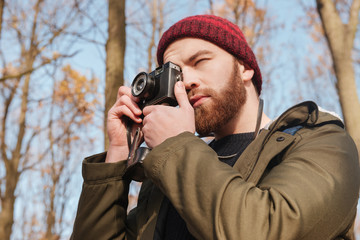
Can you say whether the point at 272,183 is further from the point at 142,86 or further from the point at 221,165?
the point at 142,86

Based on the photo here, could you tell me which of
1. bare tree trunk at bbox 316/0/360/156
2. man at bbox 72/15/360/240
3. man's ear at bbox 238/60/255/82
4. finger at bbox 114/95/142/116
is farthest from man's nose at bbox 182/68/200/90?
bare tree trunk at bbox 316/0/360/156

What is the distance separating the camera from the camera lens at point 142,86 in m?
1.74

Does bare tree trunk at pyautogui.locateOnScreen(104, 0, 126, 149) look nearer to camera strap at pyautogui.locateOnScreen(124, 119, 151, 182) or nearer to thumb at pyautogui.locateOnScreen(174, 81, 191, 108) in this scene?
camera strap at pyautogui.locateOnScreen(124, 119, 151, 182)

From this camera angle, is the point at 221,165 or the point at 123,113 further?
the point at 123,113

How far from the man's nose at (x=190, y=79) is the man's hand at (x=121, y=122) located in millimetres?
287

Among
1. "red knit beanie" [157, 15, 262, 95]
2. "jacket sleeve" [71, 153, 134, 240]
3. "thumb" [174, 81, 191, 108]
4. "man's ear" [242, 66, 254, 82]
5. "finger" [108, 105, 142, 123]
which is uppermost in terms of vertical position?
"red knit beanie" [157, 15, 262, 95]

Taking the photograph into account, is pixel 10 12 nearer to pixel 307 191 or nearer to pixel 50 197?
pixel 50 197

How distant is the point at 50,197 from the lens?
9445mm

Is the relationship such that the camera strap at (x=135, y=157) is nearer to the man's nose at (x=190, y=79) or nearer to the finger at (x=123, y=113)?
the finger at (x=123, y=113)

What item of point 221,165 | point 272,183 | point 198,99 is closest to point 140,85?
point 198,99

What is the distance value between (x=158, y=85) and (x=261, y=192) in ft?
2.86

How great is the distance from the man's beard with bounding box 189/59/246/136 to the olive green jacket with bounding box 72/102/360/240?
38cm

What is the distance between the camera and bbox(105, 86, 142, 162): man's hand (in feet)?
5.83

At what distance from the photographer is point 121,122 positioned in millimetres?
1881
